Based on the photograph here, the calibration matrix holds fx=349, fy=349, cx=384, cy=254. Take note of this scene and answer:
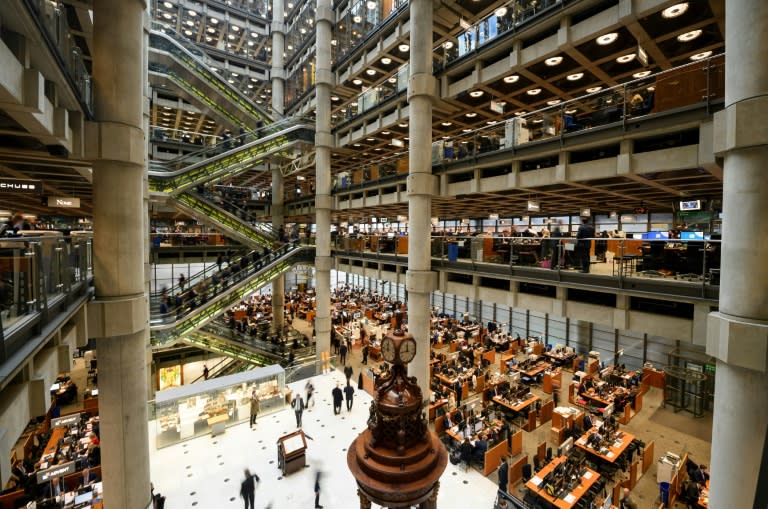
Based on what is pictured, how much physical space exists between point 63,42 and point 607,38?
463 inches

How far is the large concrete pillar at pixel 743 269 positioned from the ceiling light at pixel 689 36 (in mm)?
5765

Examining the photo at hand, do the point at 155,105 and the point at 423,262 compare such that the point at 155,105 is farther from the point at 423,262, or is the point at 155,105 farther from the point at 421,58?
the point at 423,262

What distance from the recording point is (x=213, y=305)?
1658cm

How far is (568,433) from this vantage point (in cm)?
1249

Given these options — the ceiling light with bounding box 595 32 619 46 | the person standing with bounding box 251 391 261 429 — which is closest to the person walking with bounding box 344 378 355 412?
the person standing with bounding box 251 391 261 429

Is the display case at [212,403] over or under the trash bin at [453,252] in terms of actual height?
under

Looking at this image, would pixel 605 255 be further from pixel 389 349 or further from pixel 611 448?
pixel 389 349

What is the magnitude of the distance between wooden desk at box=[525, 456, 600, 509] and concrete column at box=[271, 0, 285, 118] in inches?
1123

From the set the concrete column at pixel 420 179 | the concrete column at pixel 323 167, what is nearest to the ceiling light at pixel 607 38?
the concrete column at pixel 420 179

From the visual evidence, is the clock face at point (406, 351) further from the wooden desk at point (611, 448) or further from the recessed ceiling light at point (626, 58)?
the recessed ceiling light at point (626, 58)

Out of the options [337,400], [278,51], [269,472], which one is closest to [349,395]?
[337,400]

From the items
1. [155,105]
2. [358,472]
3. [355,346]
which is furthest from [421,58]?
[155,105]

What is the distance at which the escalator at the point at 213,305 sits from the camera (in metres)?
15.5

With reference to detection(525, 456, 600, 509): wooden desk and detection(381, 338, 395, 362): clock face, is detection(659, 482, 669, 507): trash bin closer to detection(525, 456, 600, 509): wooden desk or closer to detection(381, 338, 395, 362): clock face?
detection(525, 456, 600, 509): wooden desk
